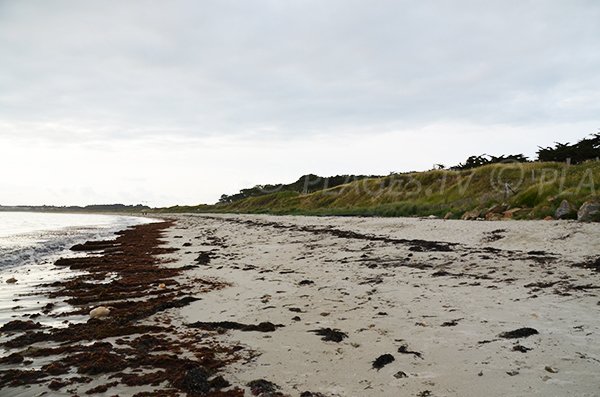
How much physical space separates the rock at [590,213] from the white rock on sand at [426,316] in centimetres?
131

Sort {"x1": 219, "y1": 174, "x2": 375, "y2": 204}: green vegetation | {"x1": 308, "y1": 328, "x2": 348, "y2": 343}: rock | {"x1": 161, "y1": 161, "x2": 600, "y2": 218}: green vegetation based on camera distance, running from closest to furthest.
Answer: {"x1": 308, "y1": 328, "x2": 348, "y2": 343}: rock, {"x1": 161, "y1": 161, "x2": 600, "y2": 218}: green vegetation, {"x1": 219, "y1": 174, "x2": 375, "y2": 204}: green vegetation

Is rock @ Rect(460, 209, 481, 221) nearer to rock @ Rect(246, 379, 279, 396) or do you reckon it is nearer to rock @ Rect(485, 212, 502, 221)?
rock @ Rect(485, 212, 502, 221)

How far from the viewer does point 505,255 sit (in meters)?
8.82

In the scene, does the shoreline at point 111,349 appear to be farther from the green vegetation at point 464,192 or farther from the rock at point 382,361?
the green vegetation at point 464,192

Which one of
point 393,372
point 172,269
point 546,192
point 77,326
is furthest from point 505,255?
point 546,192

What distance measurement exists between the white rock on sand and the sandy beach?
0.02 metres

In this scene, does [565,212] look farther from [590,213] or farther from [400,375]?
[400,375]

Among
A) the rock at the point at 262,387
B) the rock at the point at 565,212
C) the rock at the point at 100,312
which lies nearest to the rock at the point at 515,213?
the rock at the point at 565,212

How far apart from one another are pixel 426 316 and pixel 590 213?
9.17 metres

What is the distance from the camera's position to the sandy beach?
3061mm

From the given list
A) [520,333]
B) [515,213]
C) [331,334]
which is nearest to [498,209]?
[515,213]

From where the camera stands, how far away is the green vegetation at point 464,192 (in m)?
16.8

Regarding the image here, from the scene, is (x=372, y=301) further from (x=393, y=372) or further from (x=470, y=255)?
(x=470, y=255)

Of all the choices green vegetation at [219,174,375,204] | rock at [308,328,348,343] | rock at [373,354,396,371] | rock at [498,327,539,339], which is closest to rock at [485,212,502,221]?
rock at [498,327,539,339]
